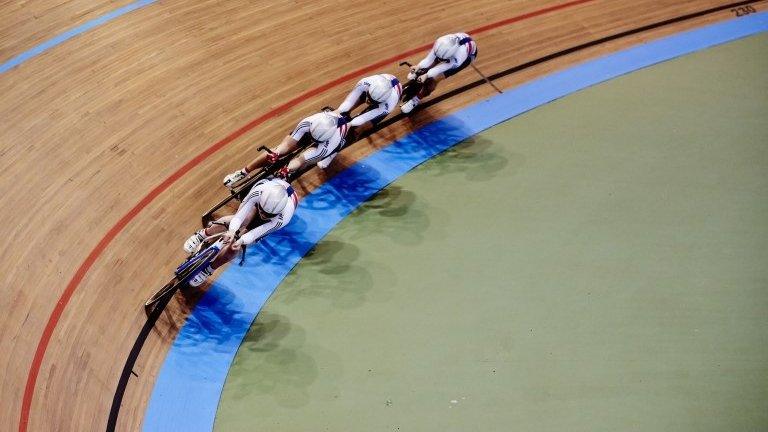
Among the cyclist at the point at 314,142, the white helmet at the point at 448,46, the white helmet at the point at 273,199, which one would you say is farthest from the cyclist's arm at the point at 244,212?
the white helmet at the point at 448,46

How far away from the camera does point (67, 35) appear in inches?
308

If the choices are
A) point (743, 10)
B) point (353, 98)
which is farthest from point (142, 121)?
point (743, 10)

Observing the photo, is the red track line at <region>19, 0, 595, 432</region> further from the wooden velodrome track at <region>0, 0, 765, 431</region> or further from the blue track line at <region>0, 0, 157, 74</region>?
the blue track line at <region>0, 0, 157, 74</region>

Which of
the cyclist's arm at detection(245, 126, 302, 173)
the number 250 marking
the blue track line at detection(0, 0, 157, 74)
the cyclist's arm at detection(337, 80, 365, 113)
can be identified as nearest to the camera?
the cyclist's arm at detection(245, 126, 302, 173)

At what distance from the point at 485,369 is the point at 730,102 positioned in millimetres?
4249

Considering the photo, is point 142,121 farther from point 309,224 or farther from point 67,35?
point 309,224

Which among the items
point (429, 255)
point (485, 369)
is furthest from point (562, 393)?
point (429, 255)

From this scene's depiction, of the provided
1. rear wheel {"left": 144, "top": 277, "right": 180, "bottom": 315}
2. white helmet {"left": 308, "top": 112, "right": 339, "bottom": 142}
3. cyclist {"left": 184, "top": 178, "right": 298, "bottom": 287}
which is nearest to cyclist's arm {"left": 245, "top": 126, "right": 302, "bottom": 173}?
white helmet {"left": 308, "top": 112, "right": 339, "bottom": 142}

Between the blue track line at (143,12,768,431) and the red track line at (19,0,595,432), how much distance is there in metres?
0.84

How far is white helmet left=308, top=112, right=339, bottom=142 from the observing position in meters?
5.82

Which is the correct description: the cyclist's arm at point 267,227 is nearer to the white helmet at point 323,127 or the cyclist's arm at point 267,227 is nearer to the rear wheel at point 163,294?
the rear wheel at point 163,294

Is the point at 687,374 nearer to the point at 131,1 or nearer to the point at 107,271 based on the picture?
the point at 107,271

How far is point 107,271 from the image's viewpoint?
5691 millimetres

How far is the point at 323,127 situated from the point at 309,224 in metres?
0.86
